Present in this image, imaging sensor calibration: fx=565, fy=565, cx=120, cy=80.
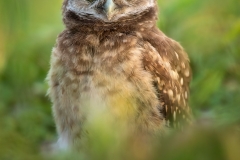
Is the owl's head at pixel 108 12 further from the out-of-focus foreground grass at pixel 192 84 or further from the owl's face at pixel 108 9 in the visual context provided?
the out-of-focus foreground grass at pixel 192 84

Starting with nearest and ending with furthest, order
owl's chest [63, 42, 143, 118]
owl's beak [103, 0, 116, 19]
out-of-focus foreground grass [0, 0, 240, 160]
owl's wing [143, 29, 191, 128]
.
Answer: out-of-focus foreground grass [0, 0, 240, 160], owl's chest [63, 42, 143, 118], owl's wing [143, 29, 191, 128], owl's beak [103, 0, 116, 19]

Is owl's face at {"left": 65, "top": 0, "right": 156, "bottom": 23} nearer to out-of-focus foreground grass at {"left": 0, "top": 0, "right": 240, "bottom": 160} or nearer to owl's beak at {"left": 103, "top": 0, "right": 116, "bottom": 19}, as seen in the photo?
owl's beak at {"left": 103, "top": 0, "right": 116, "bottom": 19}

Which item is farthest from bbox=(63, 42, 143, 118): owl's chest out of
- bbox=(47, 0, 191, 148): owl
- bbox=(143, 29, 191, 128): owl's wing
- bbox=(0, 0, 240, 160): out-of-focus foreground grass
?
bbox=(0, 0, 240, 160): out-of-focus foreground grass

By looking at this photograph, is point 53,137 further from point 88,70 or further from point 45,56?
point 88,70

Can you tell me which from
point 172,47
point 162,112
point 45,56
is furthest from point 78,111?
point 45,56

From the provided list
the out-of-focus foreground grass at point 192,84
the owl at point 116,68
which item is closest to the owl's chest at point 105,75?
the owl at point 116,68

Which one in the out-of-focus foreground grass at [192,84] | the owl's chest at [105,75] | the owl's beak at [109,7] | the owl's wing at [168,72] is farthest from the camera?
the owl's beak at [109,7]

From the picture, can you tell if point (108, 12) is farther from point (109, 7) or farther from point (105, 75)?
point (105, 75)
